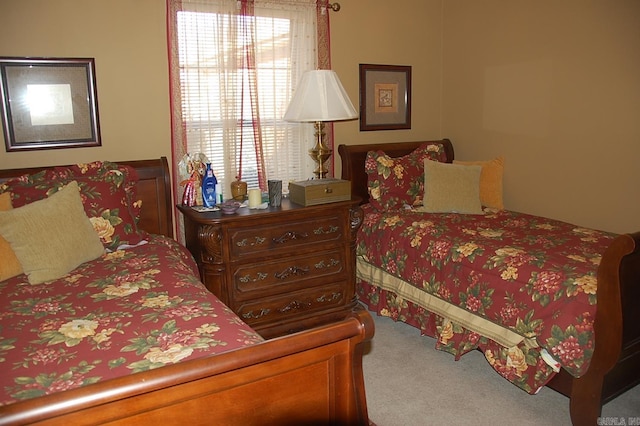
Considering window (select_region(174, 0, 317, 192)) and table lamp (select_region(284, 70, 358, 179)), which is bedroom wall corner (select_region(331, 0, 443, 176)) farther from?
table lamp (select_region(284, 70, 358, 179))

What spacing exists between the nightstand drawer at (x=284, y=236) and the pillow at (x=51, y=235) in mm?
743

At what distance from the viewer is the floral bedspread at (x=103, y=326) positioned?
1.34 metres

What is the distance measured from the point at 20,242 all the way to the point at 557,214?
314 cm

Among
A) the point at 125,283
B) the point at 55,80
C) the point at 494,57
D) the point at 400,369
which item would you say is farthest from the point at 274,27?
the point at 400,369

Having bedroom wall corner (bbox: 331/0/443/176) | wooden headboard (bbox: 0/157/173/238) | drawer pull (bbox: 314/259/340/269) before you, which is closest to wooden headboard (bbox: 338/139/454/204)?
bedroom wall corner (bbox: 331/0/443/176)

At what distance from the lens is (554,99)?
3246mm

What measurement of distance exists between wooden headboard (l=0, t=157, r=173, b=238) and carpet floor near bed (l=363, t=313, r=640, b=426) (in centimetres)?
143

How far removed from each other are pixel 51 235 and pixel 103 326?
0.74m

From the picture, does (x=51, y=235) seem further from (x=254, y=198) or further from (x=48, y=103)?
(x=254, y=198)

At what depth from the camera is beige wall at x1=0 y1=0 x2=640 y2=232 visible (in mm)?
2771

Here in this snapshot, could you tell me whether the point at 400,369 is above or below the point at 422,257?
below

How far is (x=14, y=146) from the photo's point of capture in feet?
8.62

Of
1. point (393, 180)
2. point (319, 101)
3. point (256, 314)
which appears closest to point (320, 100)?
point (319, 101)

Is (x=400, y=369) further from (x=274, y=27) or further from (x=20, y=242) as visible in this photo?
(x=274, y=27)
